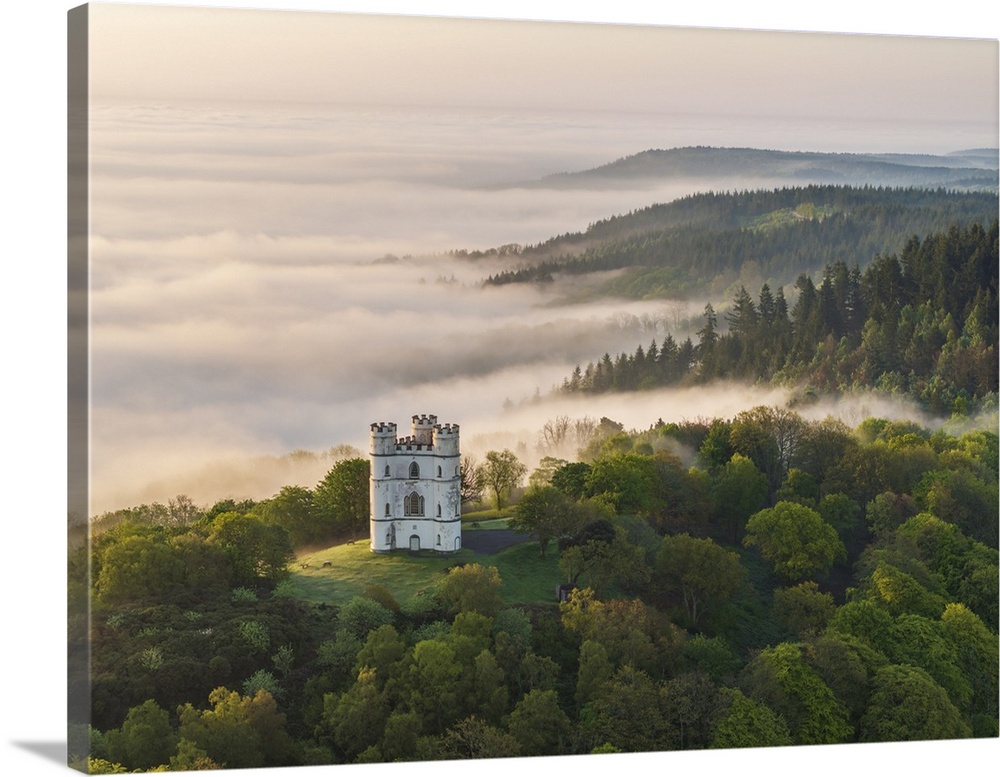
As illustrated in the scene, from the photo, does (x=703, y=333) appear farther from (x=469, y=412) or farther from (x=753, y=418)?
(x=469, y=412)

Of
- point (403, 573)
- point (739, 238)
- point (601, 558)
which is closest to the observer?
point (403, 573)

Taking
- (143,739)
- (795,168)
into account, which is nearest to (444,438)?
(143,739)

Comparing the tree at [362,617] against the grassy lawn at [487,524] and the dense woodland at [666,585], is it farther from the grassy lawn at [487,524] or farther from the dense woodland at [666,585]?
the grassy lawn at [487,524]

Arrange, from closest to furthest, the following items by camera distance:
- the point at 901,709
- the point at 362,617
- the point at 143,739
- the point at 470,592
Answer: the point at 143,739
the point at 362,617
the point at 470,592
the point at 901,709

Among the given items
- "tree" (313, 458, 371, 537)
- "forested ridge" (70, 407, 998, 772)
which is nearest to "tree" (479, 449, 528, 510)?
"forested ridge" (70, 407, 998, 772)

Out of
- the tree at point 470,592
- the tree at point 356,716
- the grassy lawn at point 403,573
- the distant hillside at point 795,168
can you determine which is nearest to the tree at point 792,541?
the grassy lawn at point 403,573

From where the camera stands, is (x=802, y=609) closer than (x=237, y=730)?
No

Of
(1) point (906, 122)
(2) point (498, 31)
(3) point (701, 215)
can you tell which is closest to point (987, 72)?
→ (1) point (906, 122)

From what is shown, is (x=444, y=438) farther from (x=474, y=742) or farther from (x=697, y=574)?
(x=474, y=742)

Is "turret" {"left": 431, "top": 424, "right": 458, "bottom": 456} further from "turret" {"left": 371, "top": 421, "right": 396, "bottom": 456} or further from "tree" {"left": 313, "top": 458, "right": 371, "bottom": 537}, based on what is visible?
"tree" {"left": 313, "top": 458, "right": 371, "bottom": 537}
